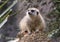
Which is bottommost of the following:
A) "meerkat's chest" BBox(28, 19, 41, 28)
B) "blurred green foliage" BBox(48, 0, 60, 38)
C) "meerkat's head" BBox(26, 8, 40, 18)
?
"meerkat's chest" BBox(28, 19, 41, 28)

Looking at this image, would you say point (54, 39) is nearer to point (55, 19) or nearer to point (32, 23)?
point (55, 19)

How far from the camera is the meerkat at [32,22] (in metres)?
3.45

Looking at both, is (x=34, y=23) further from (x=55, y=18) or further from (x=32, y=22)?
(x=55, y=18)

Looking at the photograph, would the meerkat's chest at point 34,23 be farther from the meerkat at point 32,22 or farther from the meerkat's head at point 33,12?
the meerkat's head at point 33,12

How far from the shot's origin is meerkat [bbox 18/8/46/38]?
3446 mm

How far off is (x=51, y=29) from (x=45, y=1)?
1.05 m

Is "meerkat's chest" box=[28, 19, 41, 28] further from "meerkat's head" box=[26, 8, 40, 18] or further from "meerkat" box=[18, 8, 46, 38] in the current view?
"meerkat's head" box=[26, 8, 40, 18]

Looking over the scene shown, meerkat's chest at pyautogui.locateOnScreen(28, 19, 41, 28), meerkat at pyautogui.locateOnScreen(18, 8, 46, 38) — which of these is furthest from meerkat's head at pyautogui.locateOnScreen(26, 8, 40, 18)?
meerkat's chest at pyautogui.locateOnScreen(28, 19, 41, 28)

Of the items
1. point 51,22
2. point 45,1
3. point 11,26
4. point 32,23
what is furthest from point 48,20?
point 32,23

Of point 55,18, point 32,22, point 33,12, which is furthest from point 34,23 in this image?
point 55,18

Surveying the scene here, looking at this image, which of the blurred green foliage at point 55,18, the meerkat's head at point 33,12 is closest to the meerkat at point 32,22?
the meerkat's head at point 33,12

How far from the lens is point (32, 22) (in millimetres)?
3668

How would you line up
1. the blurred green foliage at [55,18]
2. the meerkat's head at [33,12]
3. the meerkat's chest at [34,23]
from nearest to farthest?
1. the meerkat's head at [33,12]
2. the meerkat's chest at [34,23]
3. the blurred green foliage at [55,18]

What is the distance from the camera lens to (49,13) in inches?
230
